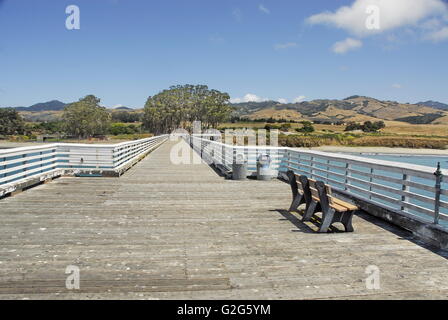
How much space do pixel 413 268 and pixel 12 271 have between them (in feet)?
15.1

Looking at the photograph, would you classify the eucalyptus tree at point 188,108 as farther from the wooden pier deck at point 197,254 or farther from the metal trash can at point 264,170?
the wooden pier deck at point 197,254

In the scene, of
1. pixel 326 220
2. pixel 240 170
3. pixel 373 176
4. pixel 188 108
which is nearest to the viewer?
pixel 326 220

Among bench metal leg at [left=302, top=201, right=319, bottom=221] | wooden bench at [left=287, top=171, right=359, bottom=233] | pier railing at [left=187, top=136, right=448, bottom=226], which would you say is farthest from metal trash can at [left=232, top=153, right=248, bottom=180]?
wooden bench at [left=287, top=171, right=359, bottom=233]

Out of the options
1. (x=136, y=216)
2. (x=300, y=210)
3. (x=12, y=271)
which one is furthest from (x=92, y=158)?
(x=12, y=271)

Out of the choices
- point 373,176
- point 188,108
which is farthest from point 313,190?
point 188,108

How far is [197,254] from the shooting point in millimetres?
5277

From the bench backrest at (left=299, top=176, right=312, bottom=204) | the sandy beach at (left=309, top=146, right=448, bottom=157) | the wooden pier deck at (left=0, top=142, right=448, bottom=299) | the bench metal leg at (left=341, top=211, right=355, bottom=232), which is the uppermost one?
the bench backrest at (left=299, top=176, right=312, bottom=204)

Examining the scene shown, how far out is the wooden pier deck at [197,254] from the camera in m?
4.08

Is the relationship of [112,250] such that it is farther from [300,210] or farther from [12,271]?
[300,210]

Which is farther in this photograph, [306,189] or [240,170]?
[240,170]

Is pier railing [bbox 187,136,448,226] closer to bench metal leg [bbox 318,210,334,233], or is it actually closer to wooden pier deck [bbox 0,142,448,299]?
wooden pier deck [bbox 0,142,448,299]

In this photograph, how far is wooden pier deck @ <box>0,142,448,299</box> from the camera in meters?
4.08

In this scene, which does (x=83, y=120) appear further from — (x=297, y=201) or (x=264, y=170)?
(x=297, y=201)
